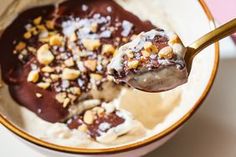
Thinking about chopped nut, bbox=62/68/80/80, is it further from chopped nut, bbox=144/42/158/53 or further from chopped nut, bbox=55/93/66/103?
chopped nut, bbox=144/42/158/53

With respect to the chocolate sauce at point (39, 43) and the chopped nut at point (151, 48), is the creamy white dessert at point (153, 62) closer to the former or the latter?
the chopped nut at point (151, 48)

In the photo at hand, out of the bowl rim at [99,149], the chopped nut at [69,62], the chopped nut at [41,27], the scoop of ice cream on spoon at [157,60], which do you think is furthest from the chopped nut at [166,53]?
the chopped nut at [41,27]

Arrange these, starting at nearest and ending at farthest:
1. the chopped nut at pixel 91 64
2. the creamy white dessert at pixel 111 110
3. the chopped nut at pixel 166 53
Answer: the chopped nut at pixel 166 53
the creamy white dessert at pixel 111 110
the chopped nut at pixel 91 64

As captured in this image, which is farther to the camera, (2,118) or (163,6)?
(163,6)

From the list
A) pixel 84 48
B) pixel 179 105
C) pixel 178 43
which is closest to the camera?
pixel 178 43

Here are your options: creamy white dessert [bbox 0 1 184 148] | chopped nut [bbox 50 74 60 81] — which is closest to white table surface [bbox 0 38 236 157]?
creamy white dessert [bbox 0 1 184 148]

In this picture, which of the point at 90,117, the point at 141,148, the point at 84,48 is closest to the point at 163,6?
the point at 84,48

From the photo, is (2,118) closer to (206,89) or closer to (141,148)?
(141,148)
